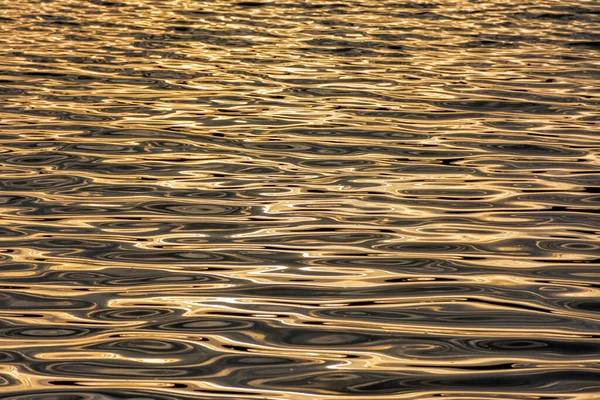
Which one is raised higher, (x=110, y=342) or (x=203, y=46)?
(x=110, y=342)

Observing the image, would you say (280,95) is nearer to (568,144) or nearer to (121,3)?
(568,144)

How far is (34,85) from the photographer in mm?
14031

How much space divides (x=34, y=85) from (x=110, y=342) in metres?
9.22

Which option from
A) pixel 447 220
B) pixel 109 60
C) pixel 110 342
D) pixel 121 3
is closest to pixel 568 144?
pixel 447 220

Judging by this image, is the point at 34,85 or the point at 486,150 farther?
the point at 34,85

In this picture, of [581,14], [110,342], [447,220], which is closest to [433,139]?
[447,220]

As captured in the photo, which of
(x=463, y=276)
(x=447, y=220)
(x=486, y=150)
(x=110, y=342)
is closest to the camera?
(x=110, y=342)

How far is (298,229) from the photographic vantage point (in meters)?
7.62

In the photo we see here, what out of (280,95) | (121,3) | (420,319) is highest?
(420,319)

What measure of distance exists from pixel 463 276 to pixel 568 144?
4.51m

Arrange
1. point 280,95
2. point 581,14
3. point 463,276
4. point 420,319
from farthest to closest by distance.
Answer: point 581,14 < point 280,95 < point 463,276 < point 420,319

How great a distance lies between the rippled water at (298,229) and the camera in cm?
524

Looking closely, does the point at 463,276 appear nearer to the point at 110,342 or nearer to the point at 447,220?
the point at 447,220

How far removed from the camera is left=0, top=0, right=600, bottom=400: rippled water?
5.24 m
